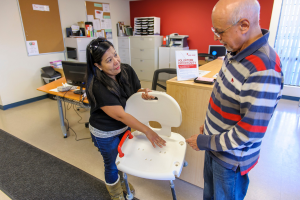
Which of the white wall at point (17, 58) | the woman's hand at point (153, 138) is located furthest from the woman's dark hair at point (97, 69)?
the white wall at point (17, 58)

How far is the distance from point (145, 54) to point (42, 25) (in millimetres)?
2570

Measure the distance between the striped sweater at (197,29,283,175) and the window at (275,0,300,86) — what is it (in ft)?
12.6

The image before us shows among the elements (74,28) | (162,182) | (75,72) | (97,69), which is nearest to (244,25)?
(97,69)

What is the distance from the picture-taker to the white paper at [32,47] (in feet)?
12.3

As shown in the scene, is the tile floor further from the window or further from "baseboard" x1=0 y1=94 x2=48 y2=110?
the window

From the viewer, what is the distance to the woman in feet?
3.83

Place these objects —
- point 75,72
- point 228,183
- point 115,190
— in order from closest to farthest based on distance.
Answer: point 228,183 < point 115,190 < point 75,72

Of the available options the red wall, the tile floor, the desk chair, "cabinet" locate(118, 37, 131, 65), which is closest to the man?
the desk chair

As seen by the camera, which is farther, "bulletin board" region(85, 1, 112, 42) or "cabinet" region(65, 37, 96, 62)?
"bulletin board" region(85, 1, 112, 42)

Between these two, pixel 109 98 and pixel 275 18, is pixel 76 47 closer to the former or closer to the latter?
pixel 109 98

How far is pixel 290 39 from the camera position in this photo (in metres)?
3.71

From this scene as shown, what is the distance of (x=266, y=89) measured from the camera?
26.4 inches

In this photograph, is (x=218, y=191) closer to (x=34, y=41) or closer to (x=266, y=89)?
(x=266, y=89)

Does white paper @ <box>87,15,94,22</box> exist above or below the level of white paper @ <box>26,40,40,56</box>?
above
